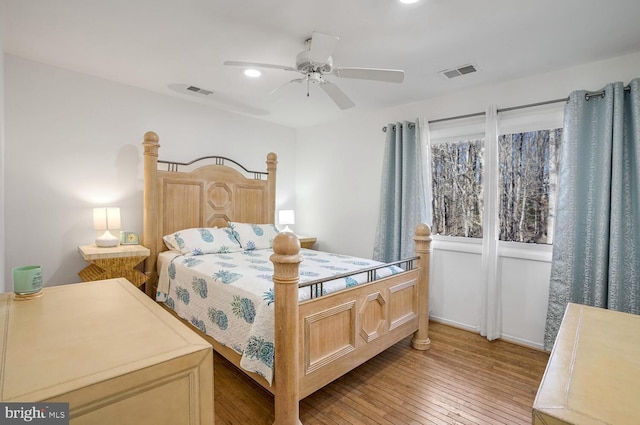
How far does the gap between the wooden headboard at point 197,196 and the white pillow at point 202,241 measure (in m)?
0.20

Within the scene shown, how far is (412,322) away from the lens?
2.77 metres

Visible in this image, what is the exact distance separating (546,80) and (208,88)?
3281 mm

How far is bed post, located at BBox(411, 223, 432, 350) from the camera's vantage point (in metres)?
2.79

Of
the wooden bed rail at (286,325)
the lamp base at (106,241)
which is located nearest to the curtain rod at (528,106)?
the wooden bed rail at (286,325)

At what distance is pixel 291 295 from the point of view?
1.67 meters

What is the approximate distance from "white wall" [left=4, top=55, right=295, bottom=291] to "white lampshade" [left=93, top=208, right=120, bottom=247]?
24 cm

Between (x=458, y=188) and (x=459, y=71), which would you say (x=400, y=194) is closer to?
(x=458, y=188)

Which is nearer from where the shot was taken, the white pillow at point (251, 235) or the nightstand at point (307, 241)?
the white pillow at point (251, 235)

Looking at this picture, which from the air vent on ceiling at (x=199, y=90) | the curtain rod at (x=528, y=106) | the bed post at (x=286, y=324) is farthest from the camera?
the air vent on ceiling at (x=199, y=90)

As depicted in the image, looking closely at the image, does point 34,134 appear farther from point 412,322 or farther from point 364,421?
point 412,322

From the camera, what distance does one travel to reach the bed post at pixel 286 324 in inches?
65.2

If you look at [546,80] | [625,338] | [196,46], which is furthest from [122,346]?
[546,80]

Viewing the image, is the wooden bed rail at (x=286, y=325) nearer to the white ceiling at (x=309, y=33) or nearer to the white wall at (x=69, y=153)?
the white ceiling at (x=309, y=33)

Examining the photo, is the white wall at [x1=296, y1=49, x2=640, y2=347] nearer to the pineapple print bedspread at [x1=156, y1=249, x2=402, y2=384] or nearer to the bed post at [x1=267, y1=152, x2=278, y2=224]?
the bed post at [x1=267, y1=152, x2=278, y2=224]
